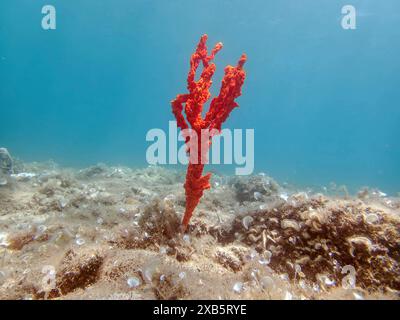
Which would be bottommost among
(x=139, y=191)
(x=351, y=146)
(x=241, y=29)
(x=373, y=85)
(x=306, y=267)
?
(x=351, y=146)

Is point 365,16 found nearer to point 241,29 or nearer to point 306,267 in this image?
point 241,29

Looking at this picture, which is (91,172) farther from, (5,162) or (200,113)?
(200,113)

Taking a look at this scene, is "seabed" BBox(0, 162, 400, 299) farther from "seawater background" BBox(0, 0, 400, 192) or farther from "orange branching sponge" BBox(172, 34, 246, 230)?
"seawater background" BBox(0, 0, 400, 192)

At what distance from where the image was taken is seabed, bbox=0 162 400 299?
2.72m

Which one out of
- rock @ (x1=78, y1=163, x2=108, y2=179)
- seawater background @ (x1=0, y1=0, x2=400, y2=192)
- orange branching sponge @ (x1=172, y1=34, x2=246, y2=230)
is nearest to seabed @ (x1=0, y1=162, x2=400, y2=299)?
orange branching sponge @ (x1=172, y1=34, x2=246, y2=230)

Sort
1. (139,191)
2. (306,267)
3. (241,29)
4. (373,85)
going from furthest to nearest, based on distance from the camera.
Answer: (373,85) → (241,29) → (139,191) → (306,267)

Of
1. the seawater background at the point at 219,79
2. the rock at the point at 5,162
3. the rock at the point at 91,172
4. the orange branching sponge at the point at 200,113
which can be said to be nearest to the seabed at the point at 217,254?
the orange branching sponge at the point at 200,113

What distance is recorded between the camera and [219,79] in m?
83.4

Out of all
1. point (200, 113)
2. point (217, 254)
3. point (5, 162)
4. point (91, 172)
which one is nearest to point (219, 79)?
point (91, 172)

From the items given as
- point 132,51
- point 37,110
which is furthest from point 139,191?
point 37,110

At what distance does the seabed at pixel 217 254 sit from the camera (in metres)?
2.72

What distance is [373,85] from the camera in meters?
81.2
